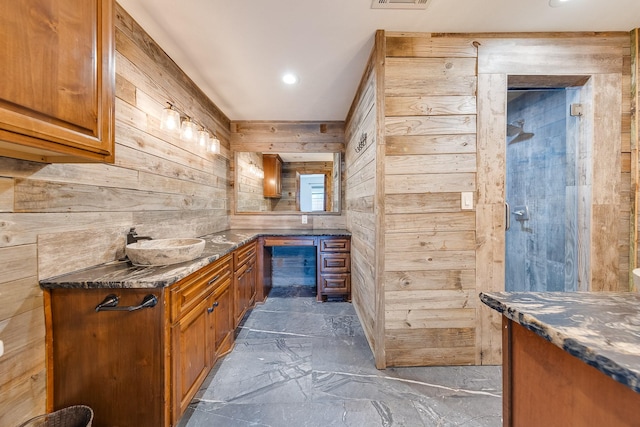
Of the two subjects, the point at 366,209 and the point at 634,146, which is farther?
the point at 366,209

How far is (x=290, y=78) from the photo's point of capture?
2314 mm

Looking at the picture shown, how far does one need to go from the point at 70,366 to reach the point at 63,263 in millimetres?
485

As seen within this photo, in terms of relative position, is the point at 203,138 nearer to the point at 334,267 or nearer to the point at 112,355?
the point at 112,355

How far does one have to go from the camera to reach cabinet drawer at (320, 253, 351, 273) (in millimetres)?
2992

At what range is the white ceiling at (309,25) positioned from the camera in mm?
1500

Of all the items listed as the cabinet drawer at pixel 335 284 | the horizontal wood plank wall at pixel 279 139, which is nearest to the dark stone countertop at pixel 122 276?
the cabinet drawer at pixel 335 284

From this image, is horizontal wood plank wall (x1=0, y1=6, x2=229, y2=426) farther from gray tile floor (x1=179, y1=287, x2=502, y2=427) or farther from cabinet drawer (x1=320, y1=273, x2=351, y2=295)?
cabinet drawer (x1=320, y1=273, x2=351, y2=295)

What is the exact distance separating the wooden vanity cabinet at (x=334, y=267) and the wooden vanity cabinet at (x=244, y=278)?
823 mm

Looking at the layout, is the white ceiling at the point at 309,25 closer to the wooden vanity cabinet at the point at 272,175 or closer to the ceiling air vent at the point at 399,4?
the ceiling air vent at the point at 399,4

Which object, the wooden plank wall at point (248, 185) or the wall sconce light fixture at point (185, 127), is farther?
the wooden plank wall at point (248, 185)

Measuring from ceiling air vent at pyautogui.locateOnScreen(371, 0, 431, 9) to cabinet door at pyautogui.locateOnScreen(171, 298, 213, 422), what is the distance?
220 cm

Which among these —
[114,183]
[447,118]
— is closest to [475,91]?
[447,118]

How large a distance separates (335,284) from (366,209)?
4.18 feet

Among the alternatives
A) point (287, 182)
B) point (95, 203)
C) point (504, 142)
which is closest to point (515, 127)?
point (504, 142)
